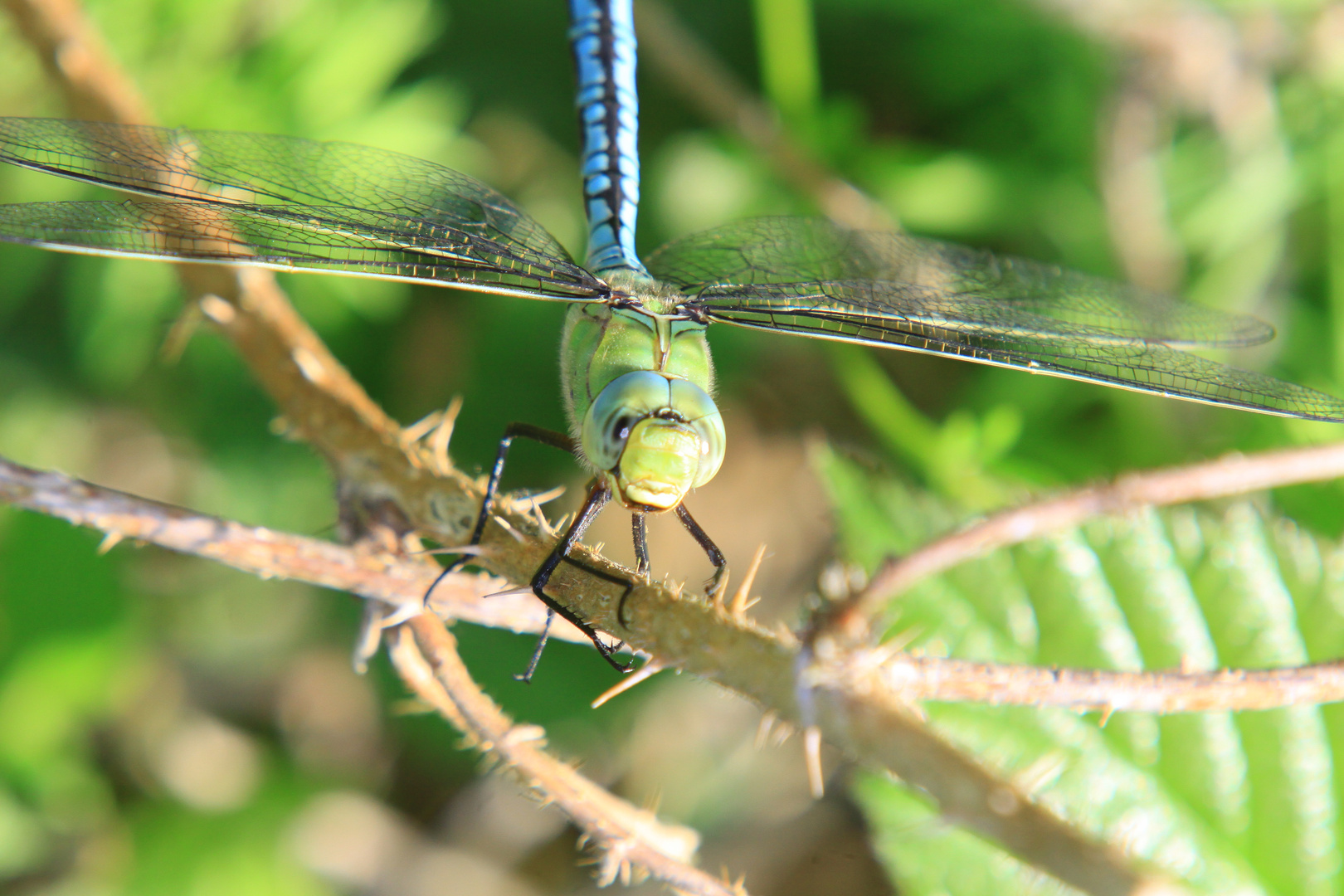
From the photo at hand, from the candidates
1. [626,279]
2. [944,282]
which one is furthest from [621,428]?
[944,282]

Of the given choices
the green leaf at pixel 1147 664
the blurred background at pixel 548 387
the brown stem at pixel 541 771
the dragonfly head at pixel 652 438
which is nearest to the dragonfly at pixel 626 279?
the dragonfly head at pixel 652 438

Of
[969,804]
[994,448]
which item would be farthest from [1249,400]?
[969,804]

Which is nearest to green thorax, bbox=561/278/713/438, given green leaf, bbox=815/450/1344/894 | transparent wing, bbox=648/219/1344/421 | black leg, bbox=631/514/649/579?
transparent wing, bbox=648/219/1344/421

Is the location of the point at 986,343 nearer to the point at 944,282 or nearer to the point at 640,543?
the point at 944,282

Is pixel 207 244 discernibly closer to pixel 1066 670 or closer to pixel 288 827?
pixel 1066 670

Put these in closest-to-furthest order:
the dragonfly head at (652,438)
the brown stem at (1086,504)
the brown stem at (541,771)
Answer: the brown stem at (1086,504) → the brown stem at (541,771) → the dragonfly head at (652,438)

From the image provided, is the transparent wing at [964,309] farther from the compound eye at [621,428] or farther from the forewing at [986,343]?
the compound eye at [621,428]

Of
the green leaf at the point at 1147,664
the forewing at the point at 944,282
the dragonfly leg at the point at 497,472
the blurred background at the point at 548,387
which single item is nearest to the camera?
the dragonfly leg at the point at 497,472
